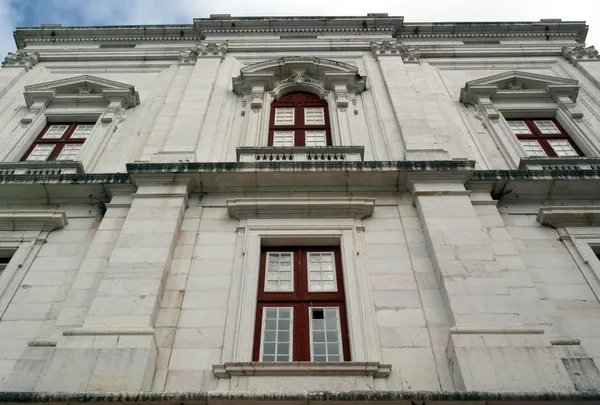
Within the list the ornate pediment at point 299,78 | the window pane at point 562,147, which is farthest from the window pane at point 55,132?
the window pane at point 562,147

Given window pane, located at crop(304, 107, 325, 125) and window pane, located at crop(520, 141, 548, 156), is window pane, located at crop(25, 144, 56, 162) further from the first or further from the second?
window pane, located at crop(520, 141, 548, 156)

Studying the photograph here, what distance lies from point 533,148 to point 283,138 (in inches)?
291

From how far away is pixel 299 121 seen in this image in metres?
16.2

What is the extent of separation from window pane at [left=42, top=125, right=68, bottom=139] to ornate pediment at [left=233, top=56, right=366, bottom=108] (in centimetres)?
567

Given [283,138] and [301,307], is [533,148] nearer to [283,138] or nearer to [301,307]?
[283,138]

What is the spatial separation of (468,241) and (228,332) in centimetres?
507

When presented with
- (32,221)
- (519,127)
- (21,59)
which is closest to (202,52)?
(21,59)

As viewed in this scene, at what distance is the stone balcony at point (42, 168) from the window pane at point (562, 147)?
529 inches

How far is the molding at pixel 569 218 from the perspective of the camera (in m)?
11.6

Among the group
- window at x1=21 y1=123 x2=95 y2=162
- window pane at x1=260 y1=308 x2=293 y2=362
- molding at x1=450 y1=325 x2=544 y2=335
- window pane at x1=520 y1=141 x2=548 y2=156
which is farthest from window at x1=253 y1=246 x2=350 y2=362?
window at x1=21 y1=123 x2=95 y2=162

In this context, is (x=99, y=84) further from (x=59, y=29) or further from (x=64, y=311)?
(x=64, y=311)

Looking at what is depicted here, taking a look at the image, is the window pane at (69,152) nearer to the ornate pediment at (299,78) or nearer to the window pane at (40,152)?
the window pane at (40,152)

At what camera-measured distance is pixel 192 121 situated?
15.1 meters

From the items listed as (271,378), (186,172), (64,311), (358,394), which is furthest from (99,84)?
(358,394)
